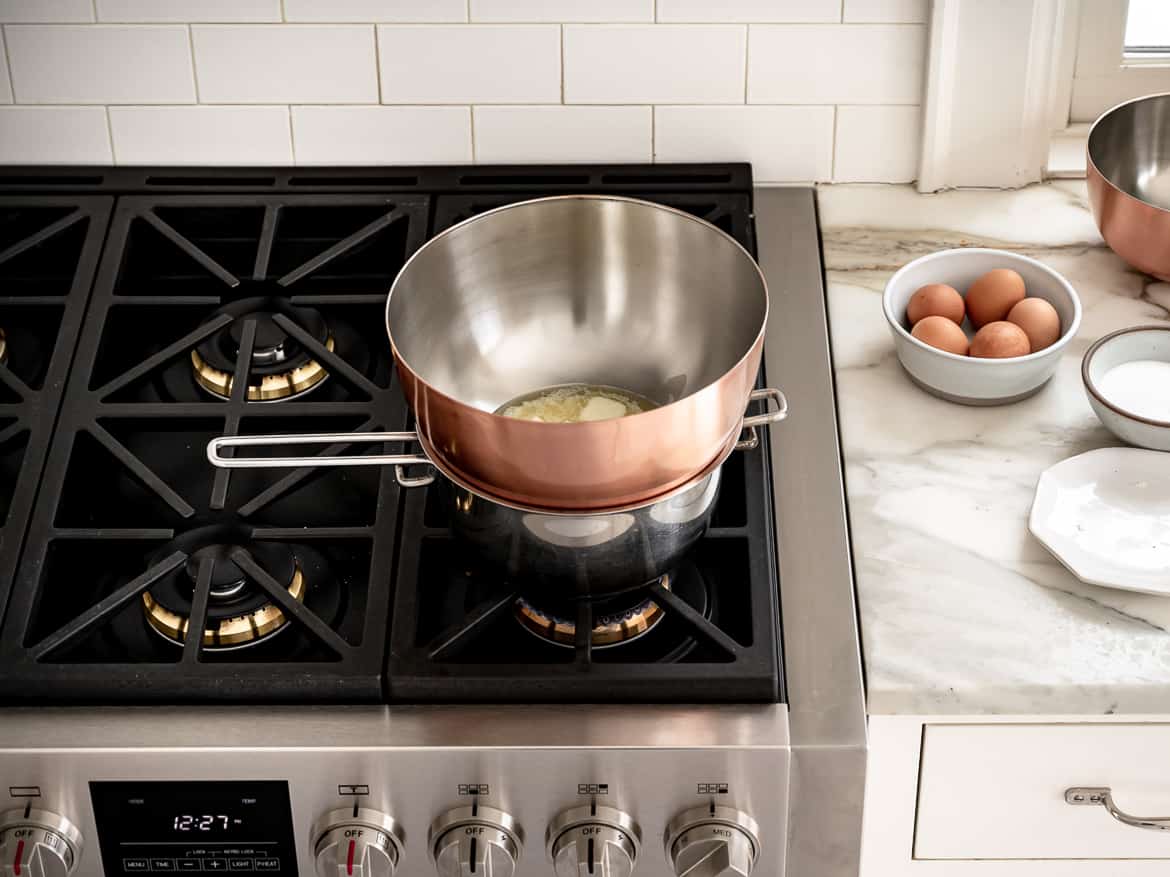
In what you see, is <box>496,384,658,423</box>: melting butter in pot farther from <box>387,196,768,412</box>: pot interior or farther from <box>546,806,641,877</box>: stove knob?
<box>546,806,641,877</box>: stove knob

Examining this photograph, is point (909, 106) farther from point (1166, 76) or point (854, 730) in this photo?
point (854, 730)

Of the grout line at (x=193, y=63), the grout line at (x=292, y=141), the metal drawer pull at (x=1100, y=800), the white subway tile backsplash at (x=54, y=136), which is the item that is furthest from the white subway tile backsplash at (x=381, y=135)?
the metal drawer pull at (x=1100, y=800)

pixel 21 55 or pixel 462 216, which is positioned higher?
pixel 21 55

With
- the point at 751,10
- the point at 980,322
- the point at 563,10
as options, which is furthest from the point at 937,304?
the point at 563,10

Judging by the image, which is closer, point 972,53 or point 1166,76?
point 972,53

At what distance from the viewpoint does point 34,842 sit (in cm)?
113

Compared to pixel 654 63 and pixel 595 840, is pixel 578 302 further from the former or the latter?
pixel 595 840

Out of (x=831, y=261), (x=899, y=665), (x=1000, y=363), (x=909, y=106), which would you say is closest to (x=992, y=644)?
(x=899, y=665)

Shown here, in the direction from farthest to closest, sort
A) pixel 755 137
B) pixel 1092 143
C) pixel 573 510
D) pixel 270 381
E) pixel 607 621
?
pixel 755 137
pixel 1092 143
pixel 270 381
pixel 607 621
pixel 573 510

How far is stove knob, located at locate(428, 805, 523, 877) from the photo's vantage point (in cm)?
113

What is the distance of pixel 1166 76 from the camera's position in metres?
1.69

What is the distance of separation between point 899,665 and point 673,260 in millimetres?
406

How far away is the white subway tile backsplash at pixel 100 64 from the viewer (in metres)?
1.60

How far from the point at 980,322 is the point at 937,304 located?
0.17ft
